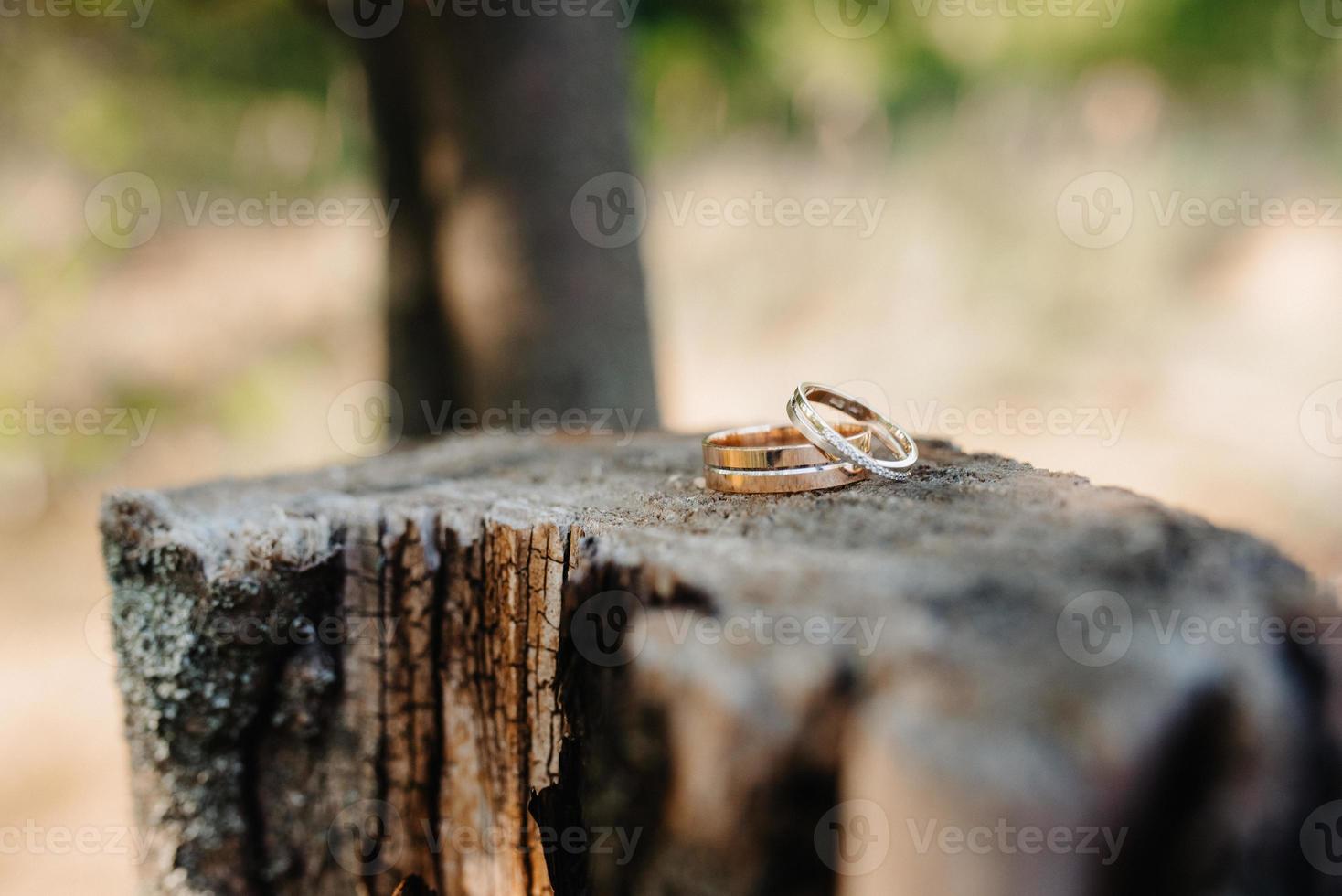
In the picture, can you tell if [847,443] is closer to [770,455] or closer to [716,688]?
[770,455]

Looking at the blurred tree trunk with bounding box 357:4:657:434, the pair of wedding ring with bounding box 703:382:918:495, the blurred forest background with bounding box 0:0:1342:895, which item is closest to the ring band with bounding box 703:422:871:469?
the pair of wedding ring with bounding box 703:382:918:495

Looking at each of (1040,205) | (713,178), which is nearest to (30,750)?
(713,178)

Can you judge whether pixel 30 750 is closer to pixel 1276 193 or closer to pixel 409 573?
pixel 409 573

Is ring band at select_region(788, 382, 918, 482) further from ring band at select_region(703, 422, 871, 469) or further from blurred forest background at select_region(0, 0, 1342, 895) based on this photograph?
blurred forest background at select_region(0, 0, 1342, 895)

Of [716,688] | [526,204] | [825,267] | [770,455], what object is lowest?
[716,688]

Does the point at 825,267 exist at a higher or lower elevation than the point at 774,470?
higher

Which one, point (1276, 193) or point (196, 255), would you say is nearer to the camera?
point (1276, 193)

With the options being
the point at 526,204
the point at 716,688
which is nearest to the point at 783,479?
the point at 716,688

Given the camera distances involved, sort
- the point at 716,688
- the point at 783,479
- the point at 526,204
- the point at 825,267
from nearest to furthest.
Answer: the point at 716,688
the point at 783,479
the point at 526,204
the point at 825,267
